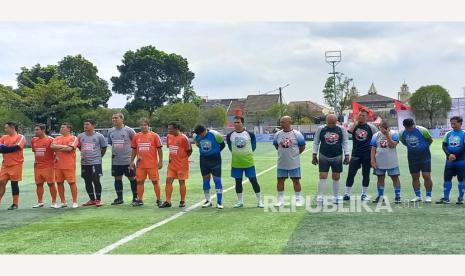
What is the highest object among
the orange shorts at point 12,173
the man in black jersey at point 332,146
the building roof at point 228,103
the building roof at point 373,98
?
the building roof at point 373,98

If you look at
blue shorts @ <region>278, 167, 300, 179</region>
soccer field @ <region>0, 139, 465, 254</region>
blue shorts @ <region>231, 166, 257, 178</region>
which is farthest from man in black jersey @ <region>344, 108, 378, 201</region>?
blue shorts @ <region>231, 166, 257, 178</region>

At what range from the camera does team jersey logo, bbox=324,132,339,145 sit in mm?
10641

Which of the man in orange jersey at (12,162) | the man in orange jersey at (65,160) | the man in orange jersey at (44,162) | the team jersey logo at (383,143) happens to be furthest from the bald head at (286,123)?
the man in orange jersey at (12,162)

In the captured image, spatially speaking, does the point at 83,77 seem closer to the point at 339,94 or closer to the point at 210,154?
the point at 339,94

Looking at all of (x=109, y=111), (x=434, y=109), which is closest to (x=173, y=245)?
(x=109, y=111)

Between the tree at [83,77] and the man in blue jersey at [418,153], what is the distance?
64.7m

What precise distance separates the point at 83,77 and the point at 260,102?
3882cm

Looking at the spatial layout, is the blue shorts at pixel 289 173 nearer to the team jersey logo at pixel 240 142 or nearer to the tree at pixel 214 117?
the team jersey logo at pixel 240 142

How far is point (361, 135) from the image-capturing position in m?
11.1

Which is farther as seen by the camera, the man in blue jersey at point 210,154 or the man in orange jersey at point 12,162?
the man in orange jersey at point 12,162

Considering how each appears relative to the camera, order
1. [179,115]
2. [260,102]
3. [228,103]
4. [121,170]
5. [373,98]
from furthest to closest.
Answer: [373,98] < [228,103] < [260,102] < [179,115] < [121,170]

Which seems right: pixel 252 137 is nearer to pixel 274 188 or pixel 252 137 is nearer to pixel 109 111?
pixel 274 188

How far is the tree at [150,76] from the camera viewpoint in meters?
73.9

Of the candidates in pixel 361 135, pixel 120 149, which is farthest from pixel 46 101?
pixel 361 135
